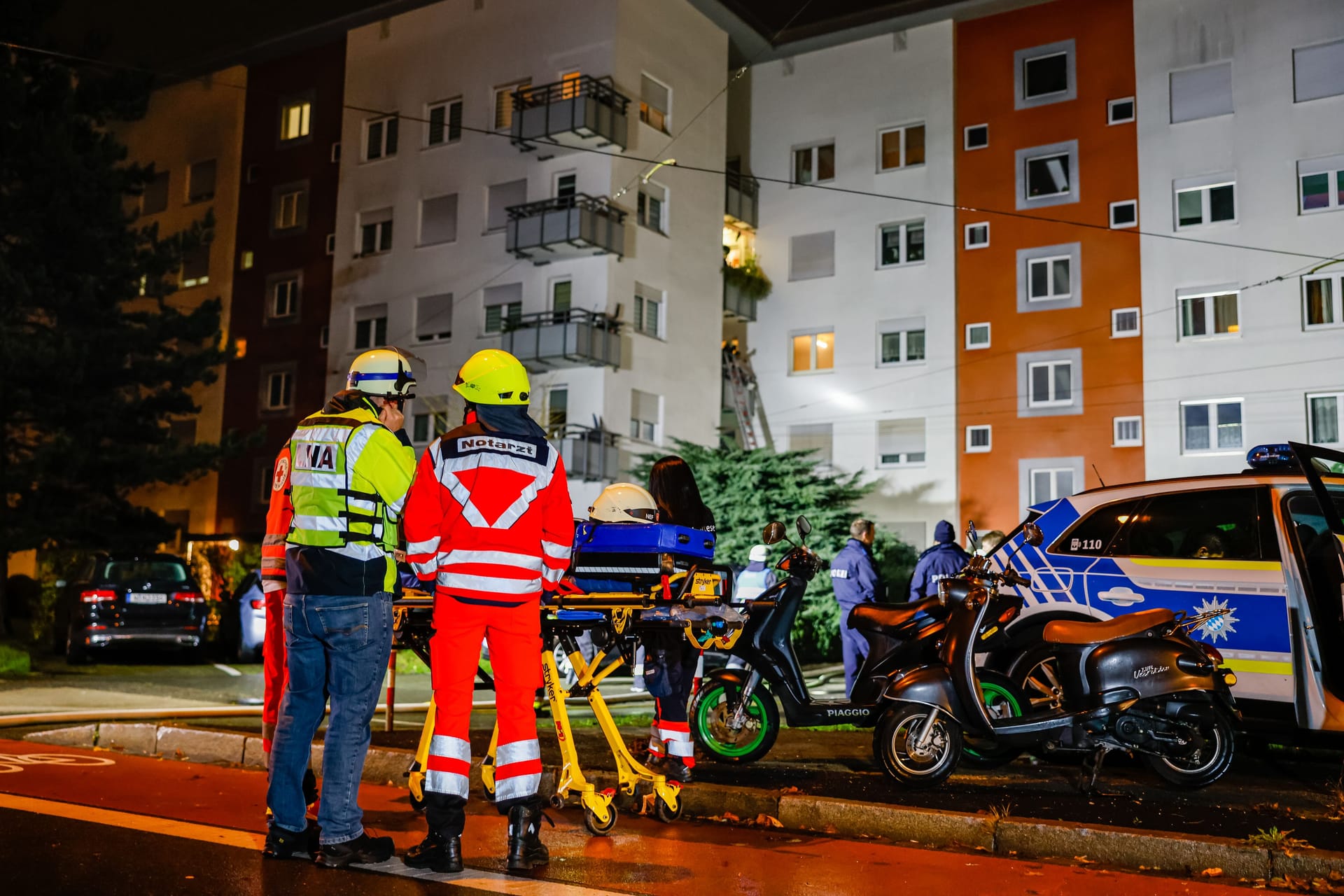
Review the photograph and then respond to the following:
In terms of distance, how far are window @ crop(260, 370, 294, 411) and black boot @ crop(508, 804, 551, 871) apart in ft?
114

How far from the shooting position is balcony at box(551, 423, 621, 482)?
3024 cm

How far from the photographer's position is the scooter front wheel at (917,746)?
723 cm

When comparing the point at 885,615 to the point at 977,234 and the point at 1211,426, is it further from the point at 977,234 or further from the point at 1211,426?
the point at 977,234

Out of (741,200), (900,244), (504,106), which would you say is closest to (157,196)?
(504,106)

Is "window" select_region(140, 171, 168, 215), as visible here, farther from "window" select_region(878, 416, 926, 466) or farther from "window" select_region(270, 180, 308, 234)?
"window" select_region(878, 416, 926, 466)

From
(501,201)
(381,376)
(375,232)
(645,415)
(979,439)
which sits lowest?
(381,376)

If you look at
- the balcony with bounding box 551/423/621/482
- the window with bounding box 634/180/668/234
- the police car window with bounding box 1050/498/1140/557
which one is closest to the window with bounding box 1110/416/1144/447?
the balcony with bounding box 551/423/621/482

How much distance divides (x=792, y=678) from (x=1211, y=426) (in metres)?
24.6

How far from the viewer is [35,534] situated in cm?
2425

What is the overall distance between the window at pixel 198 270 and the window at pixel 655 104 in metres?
16.7

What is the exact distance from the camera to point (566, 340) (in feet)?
100

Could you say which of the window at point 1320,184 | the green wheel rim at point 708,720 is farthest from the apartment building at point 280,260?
the green wheel rim at point 708,720

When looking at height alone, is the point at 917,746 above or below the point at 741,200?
below

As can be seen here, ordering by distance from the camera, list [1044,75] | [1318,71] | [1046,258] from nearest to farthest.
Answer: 1. [1318,71]
2. [1046,258]
3. [1044,75]
